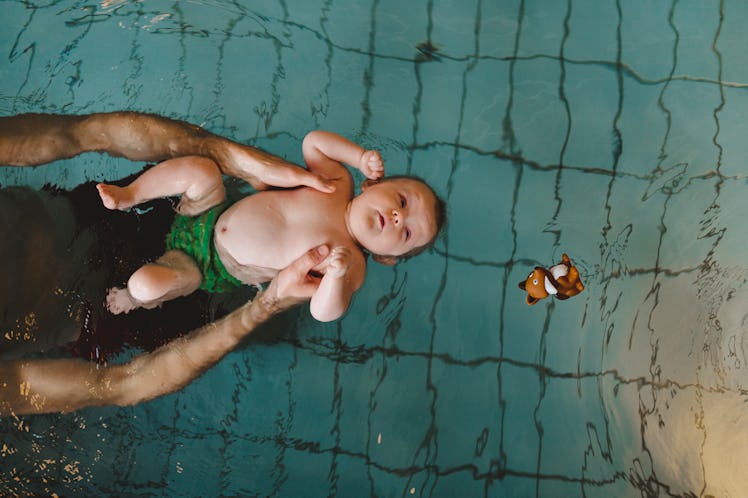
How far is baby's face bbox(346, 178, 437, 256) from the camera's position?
29.9 inches

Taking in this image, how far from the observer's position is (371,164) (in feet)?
2.56

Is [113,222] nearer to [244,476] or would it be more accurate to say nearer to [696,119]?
[244,476]

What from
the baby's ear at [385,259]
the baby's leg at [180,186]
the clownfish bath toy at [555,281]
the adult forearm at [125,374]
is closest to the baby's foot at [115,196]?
the baby's leg at [180,186]

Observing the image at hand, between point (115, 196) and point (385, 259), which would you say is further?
point (385, 259)

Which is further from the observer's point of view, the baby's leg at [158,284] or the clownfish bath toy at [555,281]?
the clownfish bath toy at [555,281]

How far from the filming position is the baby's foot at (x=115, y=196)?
2.29ft

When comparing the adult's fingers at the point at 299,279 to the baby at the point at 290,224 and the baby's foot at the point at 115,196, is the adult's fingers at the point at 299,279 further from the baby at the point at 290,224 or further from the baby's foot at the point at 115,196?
the baby's foot at the point at 115,196

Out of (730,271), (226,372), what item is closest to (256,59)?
(226,372)

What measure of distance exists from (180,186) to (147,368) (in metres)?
0.20

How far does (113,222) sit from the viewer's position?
736 millimetres

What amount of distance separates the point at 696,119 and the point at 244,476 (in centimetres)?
80

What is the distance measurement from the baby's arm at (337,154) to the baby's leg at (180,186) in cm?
10

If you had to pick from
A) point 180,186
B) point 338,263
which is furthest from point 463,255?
point 180,186

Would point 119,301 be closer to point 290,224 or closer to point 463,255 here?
point 290,224
